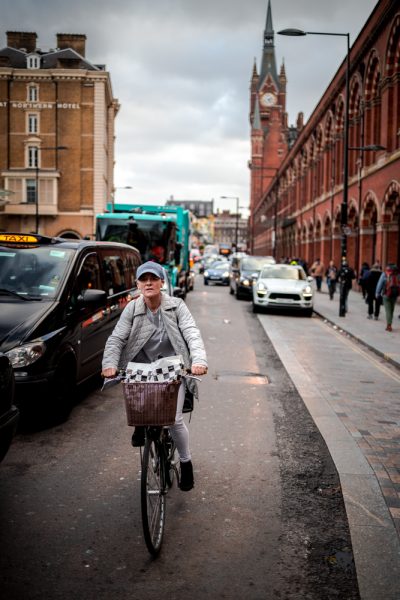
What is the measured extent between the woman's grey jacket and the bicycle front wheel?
539mm

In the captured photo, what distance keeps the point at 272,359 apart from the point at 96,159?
4759cm

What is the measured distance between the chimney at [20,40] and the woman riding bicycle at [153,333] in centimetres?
6239

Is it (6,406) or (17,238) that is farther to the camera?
(17,238)

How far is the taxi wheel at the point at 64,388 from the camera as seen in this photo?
6691 millimetres

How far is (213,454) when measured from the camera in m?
5.95

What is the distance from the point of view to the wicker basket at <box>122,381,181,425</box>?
12.4ft

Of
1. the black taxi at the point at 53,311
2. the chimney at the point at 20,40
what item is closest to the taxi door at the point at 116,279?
the black taxi at the point at 53,311

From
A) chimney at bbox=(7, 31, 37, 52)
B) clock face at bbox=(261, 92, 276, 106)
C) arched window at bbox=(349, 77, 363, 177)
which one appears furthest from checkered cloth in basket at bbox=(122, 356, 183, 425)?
clock face at bbox=(261, 92, 276, 106)

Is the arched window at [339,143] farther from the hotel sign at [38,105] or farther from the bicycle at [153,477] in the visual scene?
the bicycle at [153,477]

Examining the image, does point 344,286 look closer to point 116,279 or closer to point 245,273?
point 245,273

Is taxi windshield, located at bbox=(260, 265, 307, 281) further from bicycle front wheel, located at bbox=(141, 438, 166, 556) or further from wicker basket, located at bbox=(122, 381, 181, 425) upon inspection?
wicker basket, located at bbox=(122, 381, 181, 425)

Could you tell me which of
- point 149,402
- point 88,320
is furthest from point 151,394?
point 88,320

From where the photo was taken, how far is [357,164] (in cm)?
3272

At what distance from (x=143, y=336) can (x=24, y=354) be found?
7.79 ft
